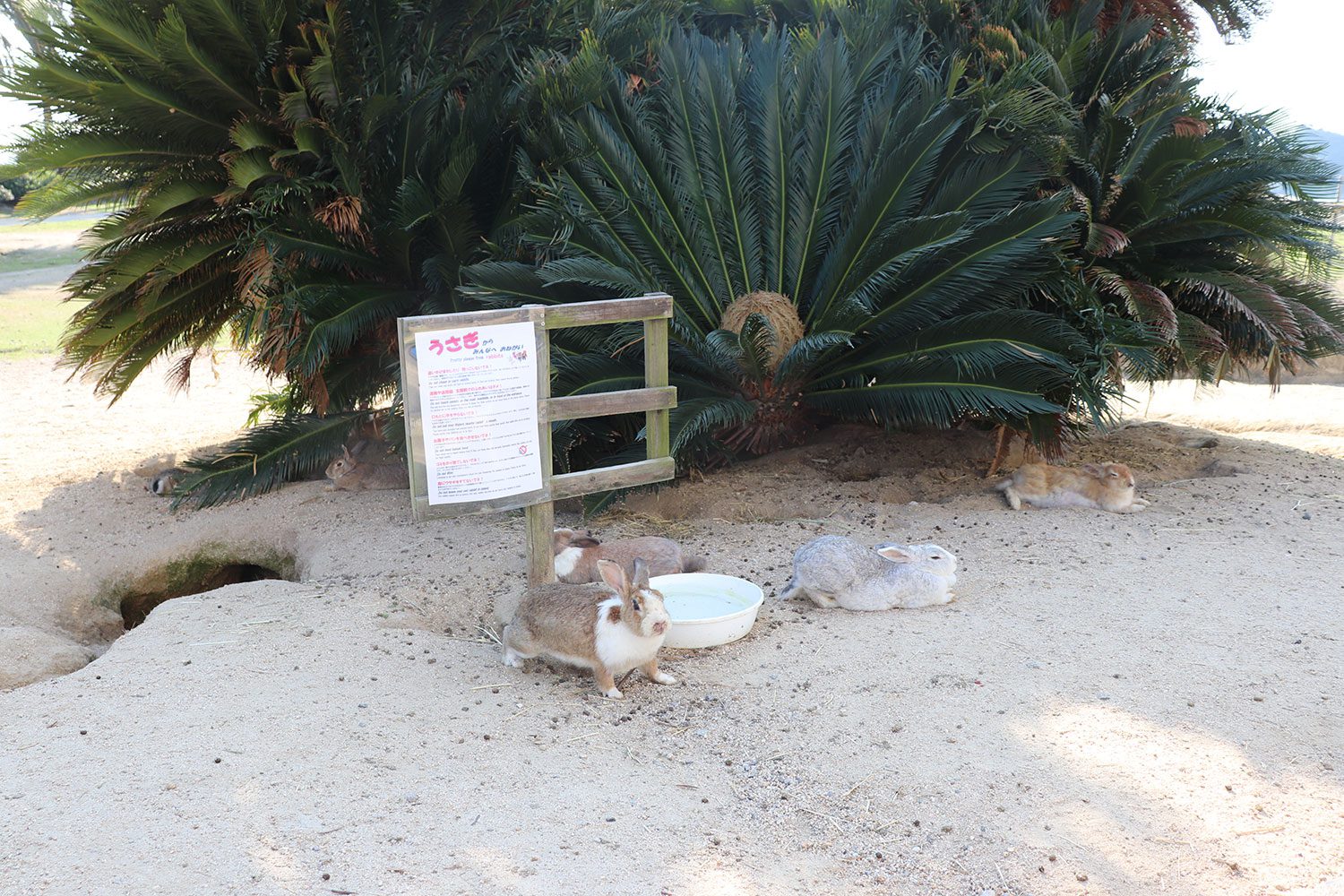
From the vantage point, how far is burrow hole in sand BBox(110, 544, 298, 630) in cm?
738

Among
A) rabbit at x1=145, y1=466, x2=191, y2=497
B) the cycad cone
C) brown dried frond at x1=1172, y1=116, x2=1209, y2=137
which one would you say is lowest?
rabbit at x1=145, y1=466, x2=191, y2=497

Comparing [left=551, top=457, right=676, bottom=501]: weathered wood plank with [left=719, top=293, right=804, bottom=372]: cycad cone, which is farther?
[left=719, top=293, right=804, bottom=372]: cycad cone

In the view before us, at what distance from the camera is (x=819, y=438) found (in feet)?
28.6

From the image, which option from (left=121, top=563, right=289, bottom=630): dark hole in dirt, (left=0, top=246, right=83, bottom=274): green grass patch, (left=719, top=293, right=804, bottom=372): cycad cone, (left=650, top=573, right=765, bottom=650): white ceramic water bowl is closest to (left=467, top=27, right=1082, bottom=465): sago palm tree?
(left=719, top=293, right=804, bottom=372): cycad cone

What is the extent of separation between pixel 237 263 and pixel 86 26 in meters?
1.82

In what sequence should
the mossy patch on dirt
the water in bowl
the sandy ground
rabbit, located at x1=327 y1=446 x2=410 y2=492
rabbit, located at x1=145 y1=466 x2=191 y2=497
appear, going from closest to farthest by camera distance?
1. the sandy ground
2. the water in bowl
3. the mossy patch on dirt
4. rabbit, located at x1=327 y1=446 x2=410 y2=492
5. rabbit, located at x1=145 y1=466 x2=191 y2=497

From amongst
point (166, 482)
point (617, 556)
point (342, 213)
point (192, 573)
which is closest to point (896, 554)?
point (617, 556)

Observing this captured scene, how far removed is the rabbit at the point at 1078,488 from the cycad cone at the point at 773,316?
1.76m

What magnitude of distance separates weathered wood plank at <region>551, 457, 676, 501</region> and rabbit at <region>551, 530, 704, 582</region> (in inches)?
14.2

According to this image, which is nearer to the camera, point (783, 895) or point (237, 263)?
point (783, 895)

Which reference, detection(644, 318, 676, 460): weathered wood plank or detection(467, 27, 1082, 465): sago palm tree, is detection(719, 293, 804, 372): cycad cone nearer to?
detection(467, 27, 1082, 465): sago palm tree

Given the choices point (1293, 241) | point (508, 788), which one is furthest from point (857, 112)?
point (508, 788)

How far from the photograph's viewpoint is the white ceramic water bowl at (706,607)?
16.8 ft

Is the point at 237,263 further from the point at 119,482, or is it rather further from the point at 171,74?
the point at 119,482
